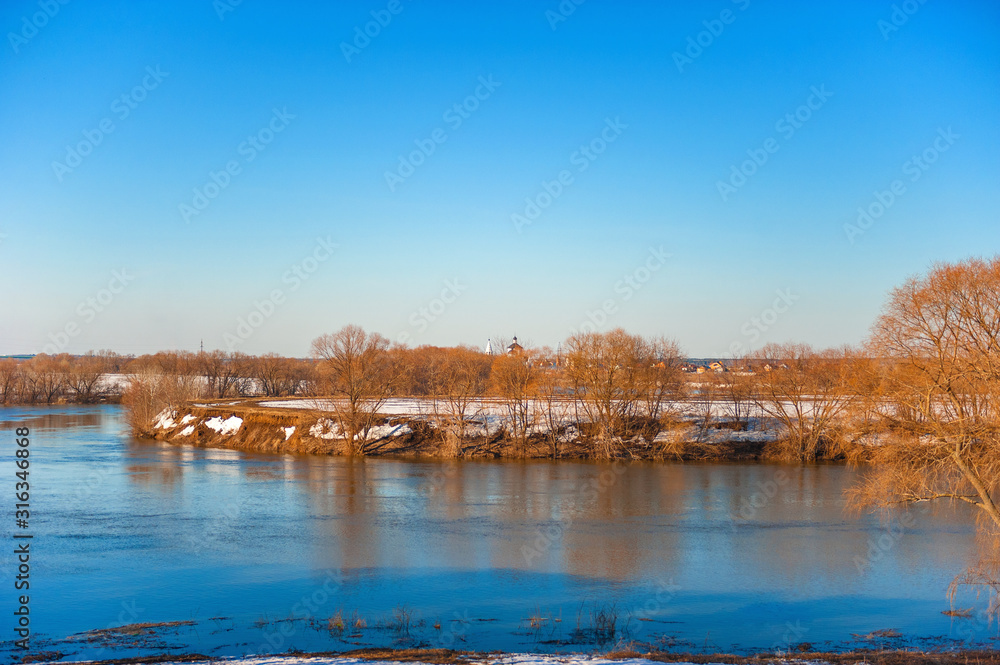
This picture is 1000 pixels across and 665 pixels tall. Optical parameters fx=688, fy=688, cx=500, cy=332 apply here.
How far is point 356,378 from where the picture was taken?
131 ft

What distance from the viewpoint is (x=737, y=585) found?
14570 millimetres

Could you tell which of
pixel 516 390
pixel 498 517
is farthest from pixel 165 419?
pixel 498 517

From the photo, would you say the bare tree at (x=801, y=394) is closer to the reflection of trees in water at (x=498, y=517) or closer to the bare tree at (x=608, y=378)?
the bare tree at (x=608, y=378)

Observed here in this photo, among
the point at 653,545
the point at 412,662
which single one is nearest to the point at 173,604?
the point at 412,662

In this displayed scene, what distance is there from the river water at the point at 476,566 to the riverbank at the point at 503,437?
9.12 m

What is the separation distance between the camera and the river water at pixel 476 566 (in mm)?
11719

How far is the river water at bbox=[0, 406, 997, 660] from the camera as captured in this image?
11.7m

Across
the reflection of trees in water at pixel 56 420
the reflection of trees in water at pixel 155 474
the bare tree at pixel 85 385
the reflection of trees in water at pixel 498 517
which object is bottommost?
the reflection of trees in water at pixel 498 517

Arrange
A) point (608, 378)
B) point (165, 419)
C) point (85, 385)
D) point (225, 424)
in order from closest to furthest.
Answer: point (608, 378) → point (225, 424) → point (165, 419) → point (85, 385)

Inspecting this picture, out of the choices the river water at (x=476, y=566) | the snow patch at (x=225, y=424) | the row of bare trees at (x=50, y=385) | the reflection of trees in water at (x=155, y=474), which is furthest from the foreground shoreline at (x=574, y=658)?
the row of bare trees at (x=50, y=385)

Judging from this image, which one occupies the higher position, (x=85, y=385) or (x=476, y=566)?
(x=85, y=385)

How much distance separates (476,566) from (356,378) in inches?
1009

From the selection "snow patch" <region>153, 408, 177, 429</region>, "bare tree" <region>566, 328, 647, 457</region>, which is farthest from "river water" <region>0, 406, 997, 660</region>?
"snow patch" <region>153, 408, 177, 429</region>

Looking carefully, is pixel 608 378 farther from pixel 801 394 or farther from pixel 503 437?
pixel 801 394
